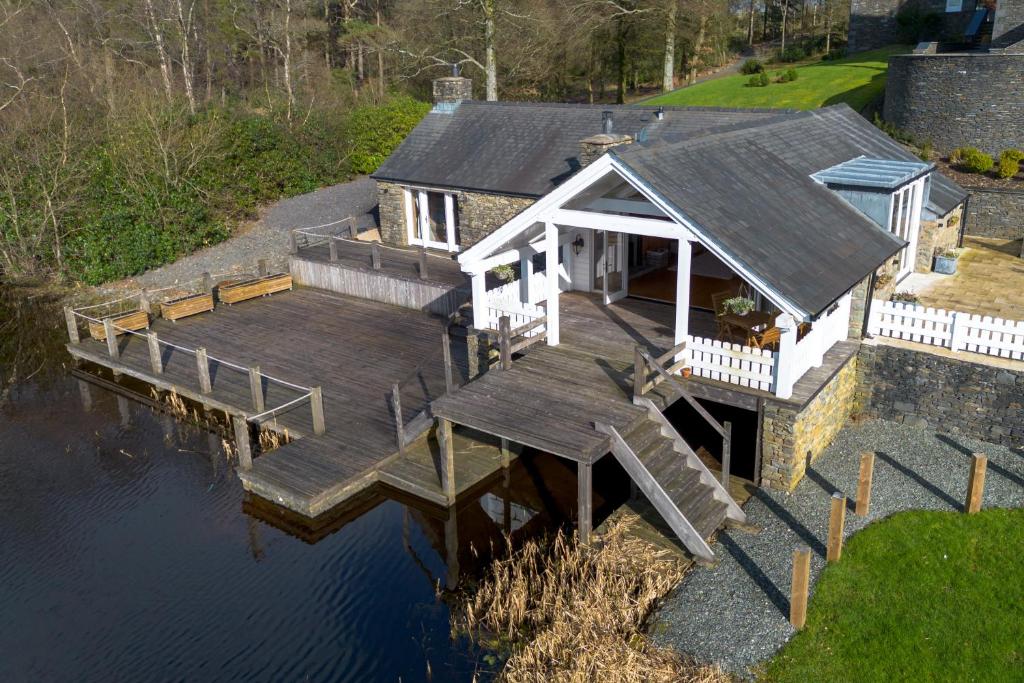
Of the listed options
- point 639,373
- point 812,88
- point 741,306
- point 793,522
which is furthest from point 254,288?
point 812,88

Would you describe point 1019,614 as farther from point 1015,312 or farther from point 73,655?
point 73,655

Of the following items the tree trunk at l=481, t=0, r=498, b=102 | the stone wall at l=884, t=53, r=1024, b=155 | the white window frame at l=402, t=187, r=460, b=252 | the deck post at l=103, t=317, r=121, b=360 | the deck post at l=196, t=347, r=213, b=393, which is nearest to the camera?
the deck post at l=196, t=347, r=213, b=393

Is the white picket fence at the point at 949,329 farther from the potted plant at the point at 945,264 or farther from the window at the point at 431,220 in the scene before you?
the window at the point at 431,220

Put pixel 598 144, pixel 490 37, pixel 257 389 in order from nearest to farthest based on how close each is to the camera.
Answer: pixel 257 389, pixel 598 144, pixel 490 37

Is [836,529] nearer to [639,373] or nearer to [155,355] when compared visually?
[639,373]

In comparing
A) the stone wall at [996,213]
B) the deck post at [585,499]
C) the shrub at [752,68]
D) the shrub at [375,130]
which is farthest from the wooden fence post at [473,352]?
the shrub at [752,68]

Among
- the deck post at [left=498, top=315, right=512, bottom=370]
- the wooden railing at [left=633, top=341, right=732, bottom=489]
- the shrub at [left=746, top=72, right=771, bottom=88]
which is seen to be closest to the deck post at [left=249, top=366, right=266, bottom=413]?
the deck post at [left=498, top=315, right=512, bottom=370]

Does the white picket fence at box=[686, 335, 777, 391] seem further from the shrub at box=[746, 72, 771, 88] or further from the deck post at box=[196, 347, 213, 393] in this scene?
the shrub at box=[746, 72, 771, 88]
